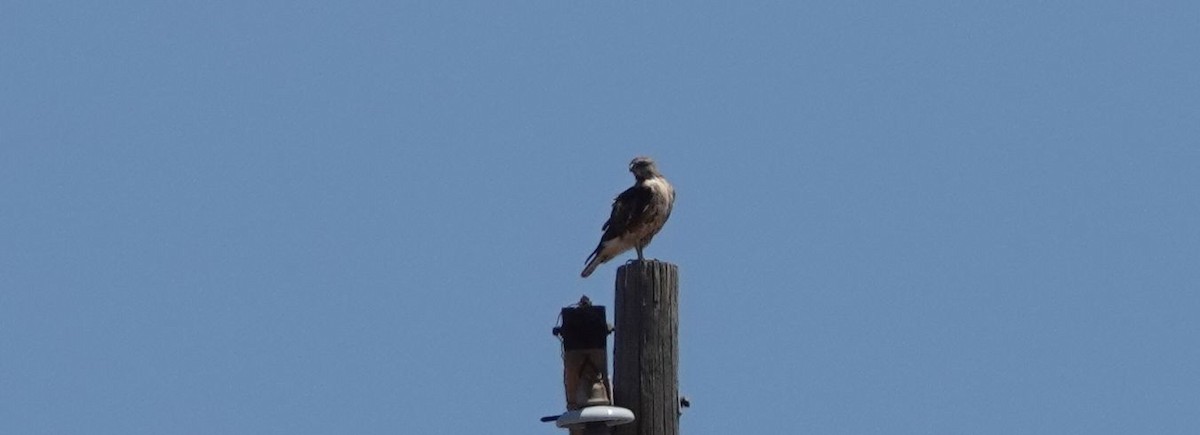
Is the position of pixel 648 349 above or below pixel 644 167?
below

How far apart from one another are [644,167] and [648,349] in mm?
4619

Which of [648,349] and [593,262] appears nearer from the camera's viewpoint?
[648,349]

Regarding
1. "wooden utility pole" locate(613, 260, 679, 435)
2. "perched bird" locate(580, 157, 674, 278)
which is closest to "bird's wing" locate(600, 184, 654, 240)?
"perched bird" locate(580, 157, 674, 278)

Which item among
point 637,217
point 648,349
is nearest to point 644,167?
point 637,217

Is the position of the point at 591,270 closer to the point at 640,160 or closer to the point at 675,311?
the point at 640,160

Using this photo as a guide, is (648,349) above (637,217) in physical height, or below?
below

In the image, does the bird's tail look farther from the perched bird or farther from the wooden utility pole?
the wooden utility pole

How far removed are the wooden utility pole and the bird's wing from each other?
4029 mm

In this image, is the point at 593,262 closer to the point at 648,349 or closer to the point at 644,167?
the point at 644,167

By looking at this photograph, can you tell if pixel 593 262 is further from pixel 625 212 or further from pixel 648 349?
pixel 648 349

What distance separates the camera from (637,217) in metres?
11.2

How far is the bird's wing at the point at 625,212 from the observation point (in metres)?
11.2

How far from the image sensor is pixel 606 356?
7.28 m

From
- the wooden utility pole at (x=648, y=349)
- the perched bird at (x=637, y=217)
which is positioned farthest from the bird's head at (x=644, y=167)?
the wooden utility pole at (x=648, y=349)
